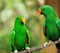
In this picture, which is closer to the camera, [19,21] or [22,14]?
[19,21]

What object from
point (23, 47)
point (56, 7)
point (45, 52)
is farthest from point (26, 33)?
point (56, 7)

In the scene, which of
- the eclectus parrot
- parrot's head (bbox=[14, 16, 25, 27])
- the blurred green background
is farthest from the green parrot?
the blurred green background

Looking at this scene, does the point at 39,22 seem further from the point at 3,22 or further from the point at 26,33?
the point at 26,33

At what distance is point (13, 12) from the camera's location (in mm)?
1606

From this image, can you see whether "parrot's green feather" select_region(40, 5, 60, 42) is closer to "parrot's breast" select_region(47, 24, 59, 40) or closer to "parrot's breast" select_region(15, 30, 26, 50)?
"parrot's breast" select_region(47, 24, 59, 40)

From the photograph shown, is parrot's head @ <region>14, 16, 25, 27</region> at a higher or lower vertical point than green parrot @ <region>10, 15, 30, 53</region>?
higher

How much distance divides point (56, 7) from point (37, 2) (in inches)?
5.9

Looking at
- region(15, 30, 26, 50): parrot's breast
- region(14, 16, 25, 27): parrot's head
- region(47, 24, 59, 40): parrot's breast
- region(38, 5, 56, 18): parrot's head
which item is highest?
region(38, 5, 56, 18): parrot's head

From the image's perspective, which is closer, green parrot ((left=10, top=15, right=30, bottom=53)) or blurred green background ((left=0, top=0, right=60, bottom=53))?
green parrot ((left=10, top=15, right=30, bottom=53))

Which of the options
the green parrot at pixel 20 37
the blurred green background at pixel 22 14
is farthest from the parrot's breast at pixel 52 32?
the blurred green background at pixel 22 14

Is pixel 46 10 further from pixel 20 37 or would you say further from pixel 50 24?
pixel 20 37

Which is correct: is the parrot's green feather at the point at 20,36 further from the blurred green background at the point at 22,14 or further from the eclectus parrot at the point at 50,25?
the blurred green background at the point at 22,14

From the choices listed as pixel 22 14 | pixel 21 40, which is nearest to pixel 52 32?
pixel 21 40

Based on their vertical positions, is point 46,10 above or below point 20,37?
above
